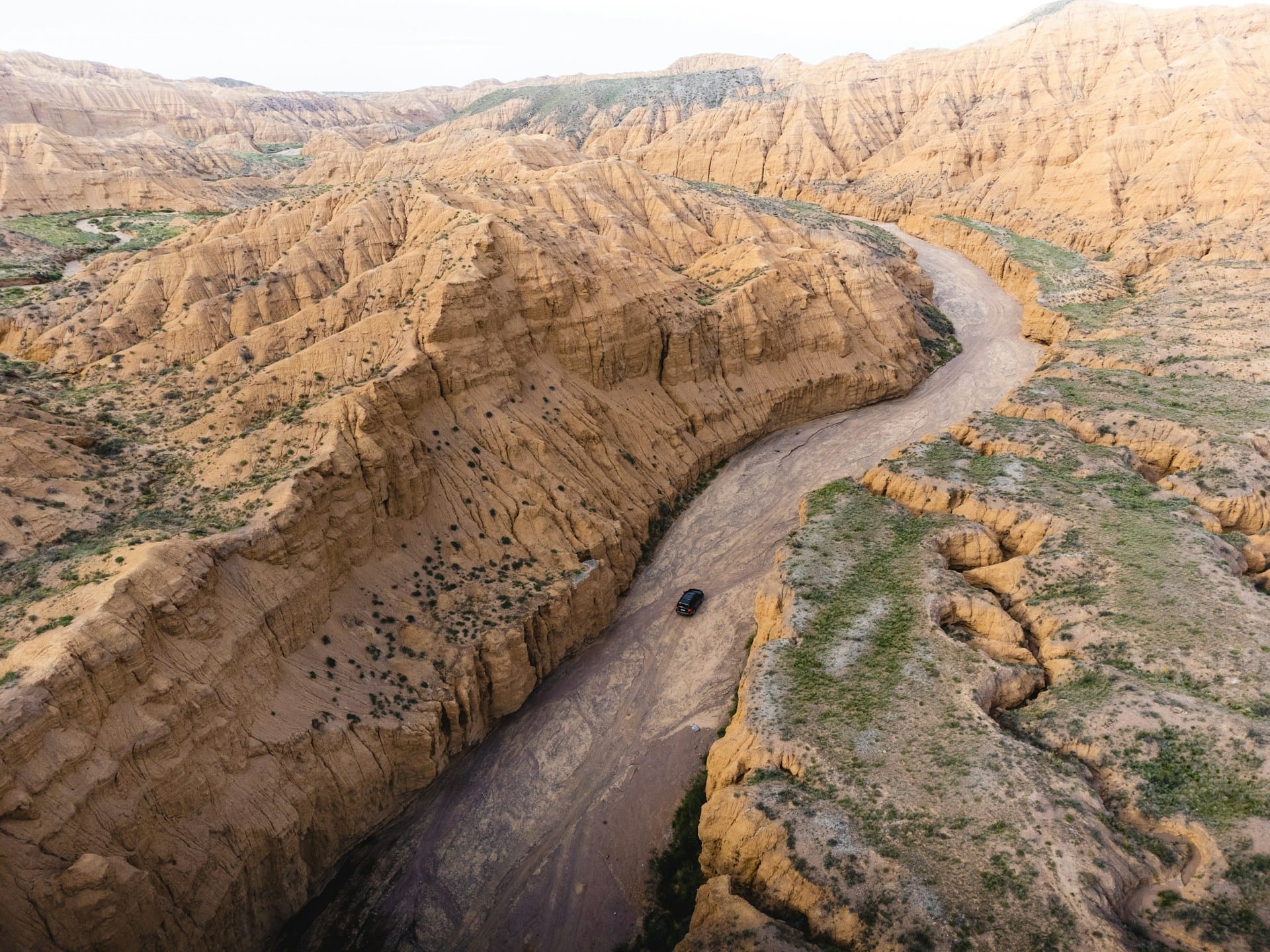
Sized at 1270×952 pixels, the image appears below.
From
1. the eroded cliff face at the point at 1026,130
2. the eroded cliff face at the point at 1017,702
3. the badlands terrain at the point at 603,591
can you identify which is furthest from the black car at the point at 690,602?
the eroded cliff face at the point at 1026,130

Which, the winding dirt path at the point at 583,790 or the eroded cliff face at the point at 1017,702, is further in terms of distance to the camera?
the winding dirt path at the point at 583,790

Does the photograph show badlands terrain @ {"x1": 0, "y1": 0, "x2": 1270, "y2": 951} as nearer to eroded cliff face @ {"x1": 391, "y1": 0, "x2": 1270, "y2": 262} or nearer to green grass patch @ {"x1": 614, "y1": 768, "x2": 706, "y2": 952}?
green grass patch @ {"x1": 614, "y1": 768, "x2": 706, "y2": 952}

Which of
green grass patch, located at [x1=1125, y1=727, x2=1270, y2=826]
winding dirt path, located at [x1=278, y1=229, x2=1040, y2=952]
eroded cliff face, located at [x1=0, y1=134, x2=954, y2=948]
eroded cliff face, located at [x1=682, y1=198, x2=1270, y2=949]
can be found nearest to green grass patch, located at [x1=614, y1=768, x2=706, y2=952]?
winding dirt path, located at [x1=278, y1=229, x2=1040, y2=952]

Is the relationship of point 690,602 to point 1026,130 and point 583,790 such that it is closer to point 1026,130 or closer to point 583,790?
point 583,790

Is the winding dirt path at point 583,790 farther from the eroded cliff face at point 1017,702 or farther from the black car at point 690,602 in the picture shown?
the eroded cliff face at point 1017,702

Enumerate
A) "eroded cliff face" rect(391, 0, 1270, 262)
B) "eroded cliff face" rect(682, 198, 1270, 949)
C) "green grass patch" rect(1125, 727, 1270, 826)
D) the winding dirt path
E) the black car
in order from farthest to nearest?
"eroded cliff face" rect(391, 0, 1270, 262), the black car, the winding dirt path, "green grass patch" rect(1125, 727, 1270, 826), "eroded cliff face" rect(682, 198, 1270, 949)

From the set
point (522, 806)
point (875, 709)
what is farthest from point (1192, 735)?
point (522, 806)
